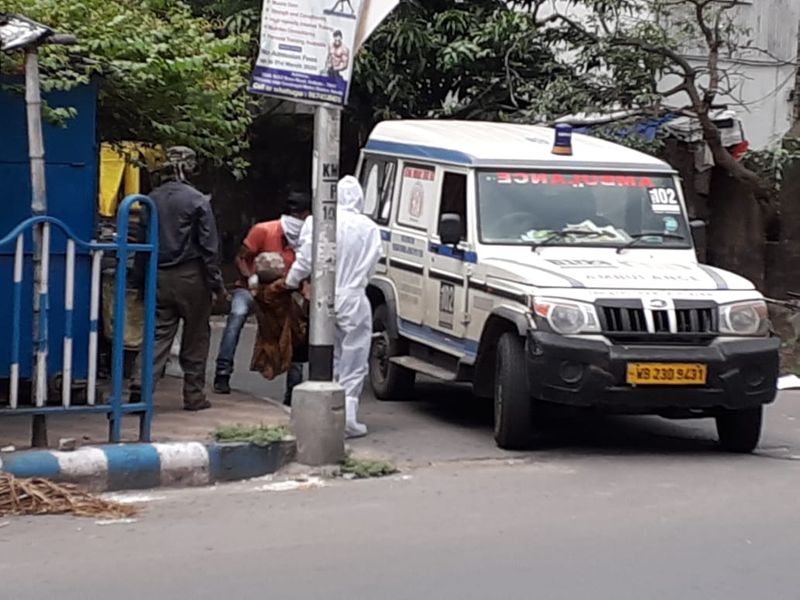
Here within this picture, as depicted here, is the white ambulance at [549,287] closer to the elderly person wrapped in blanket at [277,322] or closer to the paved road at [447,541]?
the paved road at [447,541]

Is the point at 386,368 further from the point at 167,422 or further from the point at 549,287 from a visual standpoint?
the point at 549,287

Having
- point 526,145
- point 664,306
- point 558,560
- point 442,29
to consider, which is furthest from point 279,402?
point 442,29

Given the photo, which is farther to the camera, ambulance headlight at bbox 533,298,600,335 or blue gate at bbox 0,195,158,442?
ambulance headlight at bbox 533,298,600,335

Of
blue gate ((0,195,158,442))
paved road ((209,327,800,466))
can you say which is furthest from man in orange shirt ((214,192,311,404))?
blue gate ((0,195,158,442))

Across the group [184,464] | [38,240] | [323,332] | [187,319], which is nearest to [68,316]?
Result: [38,240]

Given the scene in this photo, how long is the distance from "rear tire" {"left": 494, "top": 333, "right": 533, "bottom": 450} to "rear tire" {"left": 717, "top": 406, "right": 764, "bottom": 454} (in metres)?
1.36

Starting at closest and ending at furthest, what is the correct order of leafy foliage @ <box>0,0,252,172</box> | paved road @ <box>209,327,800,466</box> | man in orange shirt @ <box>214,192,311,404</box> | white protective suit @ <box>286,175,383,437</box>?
leafy foliage @ <box>0,0,252,172</box>, paved road @ <box>209,327,800,466</box>, white protective suit @ <box>286,175,383,437</box>, man in orange shirt @ <box>214,192,311,404</box>

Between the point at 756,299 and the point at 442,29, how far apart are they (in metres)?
8.13

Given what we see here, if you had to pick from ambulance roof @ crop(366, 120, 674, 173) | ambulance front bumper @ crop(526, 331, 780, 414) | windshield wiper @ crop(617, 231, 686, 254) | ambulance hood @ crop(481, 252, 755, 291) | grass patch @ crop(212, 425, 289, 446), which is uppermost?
ambulance roof @ crop(366, 120, 674, 173)

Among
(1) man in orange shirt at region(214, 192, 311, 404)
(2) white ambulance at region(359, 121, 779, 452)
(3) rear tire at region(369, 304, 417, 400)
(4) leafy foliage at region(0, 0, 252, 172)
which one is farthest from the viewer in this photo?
(3) rear tire at region(369, 304, 417, 400)

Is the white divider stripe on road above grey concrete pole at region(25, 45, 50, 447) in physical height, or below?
below

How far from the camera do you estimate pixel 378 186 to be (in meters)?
11.9

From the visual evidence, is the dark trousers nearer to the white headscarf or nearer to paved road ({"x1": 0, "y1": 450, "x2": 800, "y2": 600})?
the white headscarf

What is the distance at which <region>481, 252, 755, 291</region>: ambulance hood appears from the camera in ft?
29.7
